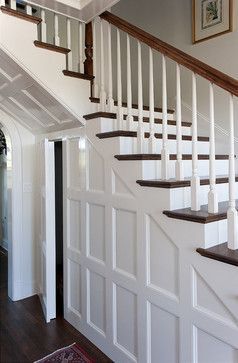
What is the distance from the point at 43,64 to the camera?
212 centimetres

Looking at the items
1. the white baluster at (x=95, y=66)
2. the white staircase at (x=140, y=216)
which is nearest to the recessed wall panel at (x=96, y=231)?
the white staircase at (x=140, y=216)

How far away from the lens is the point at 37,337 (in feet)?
8.27

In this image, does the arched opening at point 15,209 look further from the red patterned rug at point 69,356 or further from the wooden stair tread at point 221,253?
the wooden stair tread at point 221,253

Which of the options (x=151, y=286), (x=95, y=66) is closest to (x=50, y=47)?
(x=95, y=66)

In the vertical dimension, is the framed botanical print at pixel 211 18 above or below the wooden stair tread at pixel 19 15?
above

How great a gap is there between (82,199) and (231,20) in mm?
2061

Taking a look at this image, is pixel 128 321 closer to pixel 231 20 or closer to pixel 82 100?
pixel 82 100

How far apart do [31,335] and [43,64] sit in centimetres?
217

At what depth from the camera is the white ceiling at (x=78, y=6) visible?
2.07 meters

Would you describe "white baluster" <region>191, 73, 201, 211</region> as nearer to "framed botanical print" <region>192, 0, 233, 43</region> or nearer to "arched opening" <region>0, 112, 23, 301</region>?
"framed botanical print" <region>192, 0, 233, 43</region>

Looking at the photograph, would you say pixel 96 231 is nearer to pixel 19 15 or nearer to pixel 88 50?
pixel 88 50

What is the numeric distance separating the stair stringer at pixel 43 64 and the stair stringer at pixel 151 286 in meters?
0.25

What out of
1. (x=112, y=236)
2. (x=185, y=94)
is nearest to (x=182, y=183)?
(x=112, y=236)

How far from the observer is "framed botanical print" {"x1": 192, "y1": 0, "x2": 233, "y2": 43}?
2.73m
